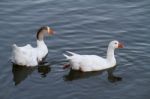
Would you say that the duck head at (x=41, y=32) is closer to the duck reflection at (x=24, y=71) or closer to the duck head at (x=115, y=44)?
the duck reflection at (x=24, y=71)

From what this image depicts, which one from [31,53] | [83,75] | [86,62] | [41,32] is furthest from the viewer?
[41,32]

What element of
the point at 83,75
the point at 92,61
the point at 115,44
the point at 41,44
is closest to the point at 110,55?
the point at 115,44

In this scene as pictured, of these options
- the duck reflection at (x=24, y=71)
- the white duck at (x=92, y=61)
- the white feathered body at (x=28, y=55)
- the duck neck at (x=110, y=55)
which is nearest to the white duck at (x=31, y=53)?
the white feathered body at (x=28, y=55)

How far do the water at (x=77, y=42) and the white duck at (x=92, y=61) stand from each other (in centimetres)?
19

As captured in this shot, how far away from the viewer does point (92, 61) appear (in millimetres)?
14023

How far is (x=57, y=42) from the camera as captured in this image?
627 inches

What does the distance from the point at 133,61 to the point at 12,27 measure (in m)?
4.74

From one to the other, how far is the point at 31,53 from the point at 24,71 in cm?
59

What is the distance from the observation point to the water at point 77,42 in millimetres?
13070

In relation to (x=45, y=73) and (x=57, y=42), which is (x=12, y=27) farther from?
(x=45, y=73)

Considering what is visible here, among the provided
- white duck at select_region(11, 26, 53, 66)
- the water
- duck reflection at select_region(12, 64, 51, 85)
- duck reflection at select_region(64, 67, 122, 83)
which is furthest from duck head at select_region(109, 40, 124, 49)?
white duck at select_region(11, 26, 53, 66)

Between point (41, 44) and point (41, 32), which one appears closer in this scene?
point (41, 44)

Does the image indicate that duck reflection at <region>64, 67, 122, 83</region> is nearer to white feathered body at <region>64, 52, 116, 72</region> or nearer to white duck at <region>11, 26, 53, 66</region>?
white feathered body at <region>64, 52, 116, 72</region>

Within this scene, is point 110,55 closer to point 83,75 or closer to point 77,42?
point 83,75
